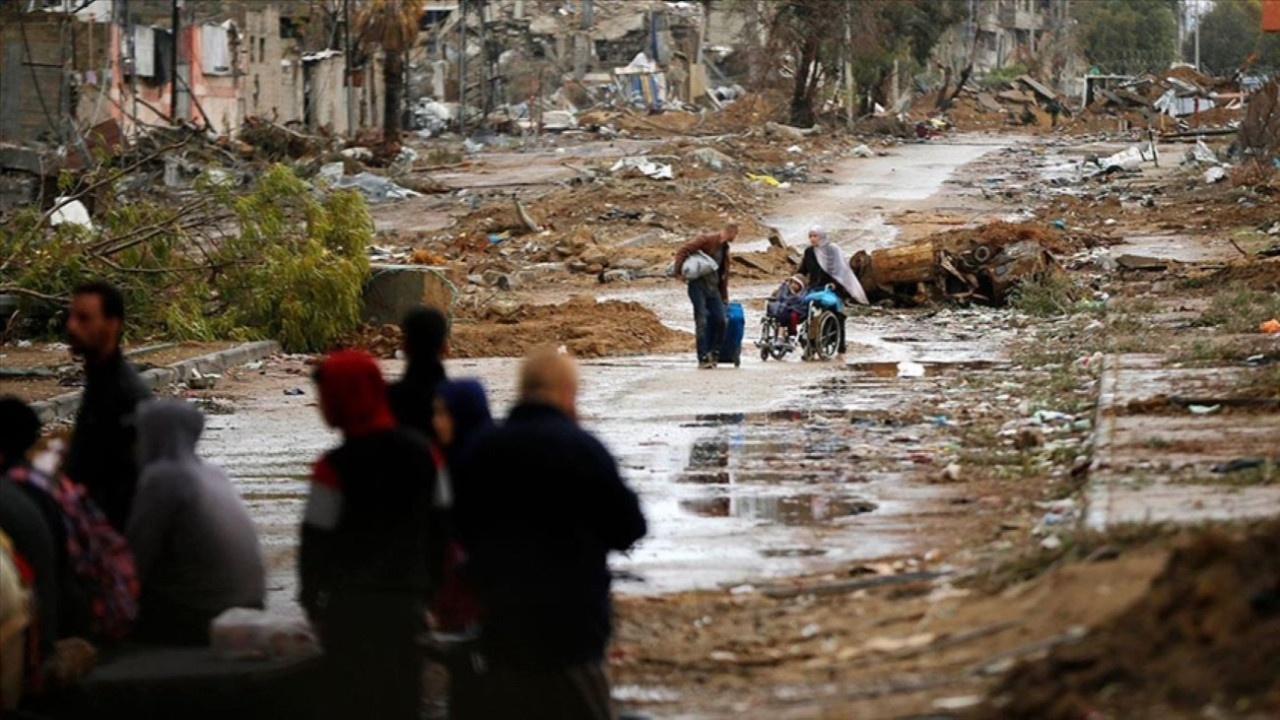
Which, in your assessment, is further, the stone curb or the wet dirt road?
the stone curb

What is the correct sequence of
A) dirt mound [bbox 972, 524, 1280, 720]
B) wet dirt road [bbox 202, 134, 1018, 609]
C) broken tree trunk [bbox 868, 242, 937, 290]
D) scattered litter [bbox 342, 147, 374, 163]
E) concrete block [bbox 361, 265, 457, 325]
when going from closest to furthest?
dirt mound [bbox 972, 524, 1280, 720]
wet dirt road [bbox 202, 134, 1018, 609]
concrete block [bbox 361, 265, 457, 325]
broken tree trunk [bbox 868, 242, 937, 290]
scattered litter [bbox 342, 147, 374, 163]

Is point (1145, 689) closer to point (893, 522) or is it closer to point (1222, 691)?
point (1222, 691)

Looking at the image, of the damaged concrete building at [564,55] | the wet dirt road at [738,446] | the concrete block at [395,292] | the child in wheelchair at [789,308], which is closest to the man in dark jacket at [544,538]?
the wet dirt road at [738,446]

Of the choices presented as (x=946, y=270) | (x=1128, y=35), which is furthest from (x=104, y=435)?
(x=1128, y=35)

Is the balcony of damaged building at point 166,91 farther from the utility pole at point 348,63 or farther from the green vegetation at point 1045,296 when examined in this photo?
the green vegetation at point 1045,296

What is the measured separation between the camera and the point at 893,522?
11609 millimetres

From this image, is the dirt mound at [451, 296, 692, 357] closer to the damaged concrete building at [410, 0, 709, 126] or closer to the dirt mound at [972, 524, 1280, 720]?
the dirt mound at [972, 524, 1280, 720]

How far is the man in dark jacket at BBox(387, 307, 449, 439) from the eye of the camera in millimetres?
8039

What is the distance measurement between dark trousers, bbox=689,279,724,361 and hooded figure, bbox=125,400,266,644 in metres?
13.5

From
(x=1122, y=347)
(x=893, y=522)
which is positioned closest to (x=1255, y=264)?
(x=1122, y=347)

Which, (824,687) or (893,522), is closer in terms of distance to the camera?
(824,687)

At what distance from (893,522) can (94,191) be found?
44.2 feet

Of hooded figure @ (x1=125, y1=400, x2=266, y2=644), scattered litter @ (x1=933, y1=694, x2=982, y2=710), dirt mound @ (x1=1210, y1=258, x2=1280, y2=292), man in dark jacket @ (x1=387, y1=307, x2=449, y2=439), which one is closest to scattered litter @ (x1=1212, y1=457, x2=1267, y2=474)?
scattered litter @ (x1=933, y1=694, x2=982, y2=710)

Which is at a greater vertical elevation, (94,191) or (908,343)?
(94,191)
